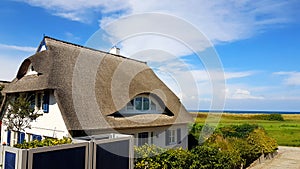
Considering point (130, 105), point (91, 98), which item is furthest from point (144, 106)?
point (91, 98)

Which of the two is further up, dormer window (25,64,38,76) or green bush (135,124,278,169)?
dormer window (25,64,38,76)

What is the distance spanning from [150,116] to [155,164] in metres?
6.26

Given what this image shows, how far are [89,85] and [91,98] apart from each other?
106 cm

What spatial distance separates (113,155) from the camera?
30.1 feet

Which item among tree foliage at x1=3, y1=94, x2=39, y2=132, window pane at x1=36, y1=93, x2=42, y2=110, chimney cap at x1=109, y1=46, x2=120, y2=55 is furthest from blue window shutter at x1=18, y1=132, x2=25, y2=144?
chimney cap at x1=109, y1=46, x2=120, y2=55

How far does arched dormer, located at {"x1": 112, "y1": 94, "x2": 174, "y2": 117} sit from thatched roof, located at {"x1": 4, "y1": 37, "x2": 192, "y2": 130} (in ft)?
1.20

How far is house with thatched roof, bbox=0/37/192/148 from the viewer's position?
12.9m

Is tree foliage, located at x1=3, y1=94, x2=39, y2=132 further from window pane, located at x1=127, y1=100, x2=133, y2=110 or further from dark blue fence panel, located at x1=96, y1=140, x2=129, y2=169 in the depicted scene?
dark blue fence panel, located at x1=96, y1=140, x2=129, y2=169

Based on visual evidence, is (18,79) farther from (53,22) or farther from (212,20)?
(212,20)

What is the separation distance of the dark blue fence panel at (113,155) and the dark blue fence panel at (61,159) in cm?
67

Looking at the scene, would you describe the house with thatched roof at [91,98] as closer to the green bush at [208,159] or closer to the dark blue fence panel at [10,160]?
the green bush at [208,159]

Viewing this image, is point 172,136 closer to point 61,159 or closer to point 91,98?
point 91,98

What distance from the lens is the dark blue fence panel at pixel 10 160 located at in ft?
22.5

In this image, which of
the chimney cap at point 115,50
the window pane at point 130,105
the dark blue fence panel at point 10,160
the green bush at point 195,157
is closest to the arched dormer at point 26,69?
the window pane at point 130,105
